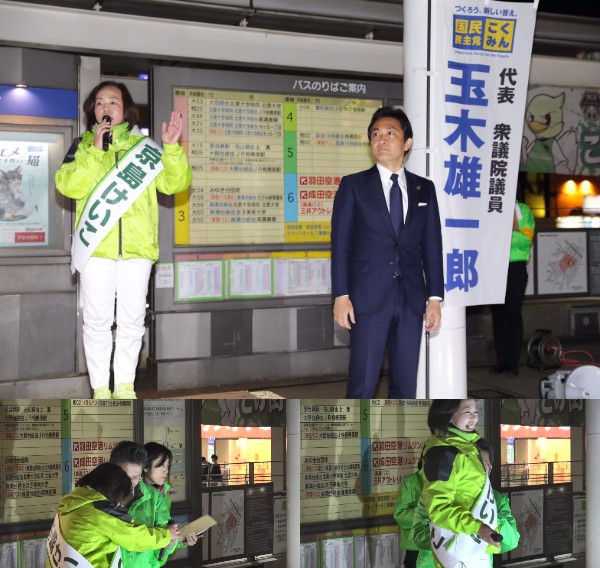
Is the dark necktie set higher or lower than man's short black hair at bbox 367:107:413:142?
lower

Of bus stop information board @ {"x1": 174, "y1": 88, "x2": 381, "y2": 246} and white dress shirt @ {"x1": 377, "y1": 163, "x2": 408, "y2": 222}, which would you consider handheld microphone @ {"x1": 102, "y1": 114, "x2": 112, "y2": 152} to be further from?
bus stop information board @ {"x1": 174, "y1": 88, "x2": 381, "y2": 246}

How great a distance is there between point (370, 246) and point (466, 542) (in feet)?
6.13

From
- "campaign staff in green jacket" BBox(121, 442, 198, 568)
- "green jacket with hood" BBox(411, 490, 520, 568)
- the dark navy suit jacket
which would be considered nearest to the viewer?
"campaign staff in green jacket" BBox(121, 442, 198, 568)

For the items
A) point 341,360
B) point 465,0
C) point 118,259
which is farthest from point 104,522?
point 341,360

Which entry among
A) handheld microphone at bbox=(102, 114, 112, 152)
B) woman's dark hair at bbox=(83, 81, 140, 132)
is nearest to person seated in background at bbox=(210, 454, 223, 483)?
handheld microphone at bbox=(102, 114, 112, 152)

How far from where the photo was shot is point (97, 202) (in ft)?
18.1

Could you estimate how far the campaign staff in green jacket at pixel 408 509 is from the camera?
374 cm

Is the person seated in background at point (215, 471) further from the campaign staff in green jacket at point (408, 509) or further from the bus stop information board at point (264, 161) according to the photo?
the bus stop information board at point (264, 161)

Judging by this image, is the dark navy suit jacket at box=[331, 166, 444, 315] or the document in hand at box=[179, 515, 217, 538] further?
the dark navy suit jacket at box=[331, 166, 444, 315]

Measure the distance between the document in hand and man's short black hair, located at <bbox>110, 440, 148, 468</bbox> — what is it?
29 cm

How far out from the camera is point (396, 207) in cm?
516

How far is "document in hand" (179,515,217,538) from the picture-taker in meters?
3.68

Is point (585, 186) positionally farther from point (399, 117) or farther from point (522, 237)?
point (399, 117)

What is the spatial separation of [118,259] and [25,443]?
2043mm
